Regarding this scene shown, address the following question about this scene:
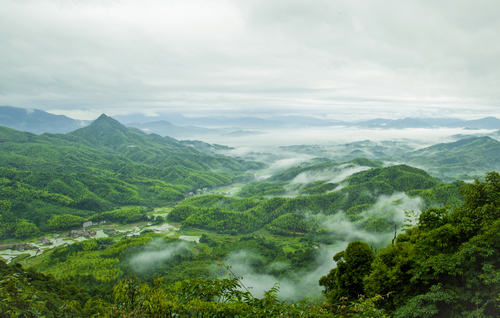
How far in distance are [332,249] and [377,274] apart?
6895 centimetres

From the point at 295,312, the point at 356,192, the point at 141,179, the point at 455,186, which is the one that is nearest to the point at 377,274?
the point at 295,312

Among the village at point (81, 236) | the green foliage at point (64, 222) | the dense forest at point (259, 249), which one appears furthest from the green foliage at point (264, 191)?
the green foliage at point (64, 222)

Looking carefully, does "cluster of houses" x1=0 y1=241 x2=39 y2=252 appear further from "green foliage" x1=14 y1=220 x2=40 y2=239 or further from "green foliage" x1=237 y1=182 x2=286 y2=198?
"green foliage" x1=237 y1=182 x2=286 y2=198

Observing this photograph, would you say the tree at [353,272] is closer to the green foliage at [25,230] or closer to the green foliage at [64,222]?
the green foliage at [25,230]

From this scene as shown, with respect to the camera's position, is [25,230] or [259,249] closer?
[259,249]

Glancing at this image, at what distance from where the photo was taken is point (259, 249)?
8606 centimetres

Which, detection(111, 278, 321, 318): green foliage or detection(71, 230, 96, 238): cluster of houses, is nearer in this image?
detection(111, 278, 321, 318): green foliage

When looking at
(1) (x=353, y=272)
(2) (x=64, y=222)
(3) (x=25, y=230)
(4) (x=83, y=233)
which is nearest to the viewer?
(1) (x=353, y=272)

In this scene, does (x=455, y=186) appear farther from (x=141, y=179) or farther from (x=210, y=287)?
(x=141, y=179)

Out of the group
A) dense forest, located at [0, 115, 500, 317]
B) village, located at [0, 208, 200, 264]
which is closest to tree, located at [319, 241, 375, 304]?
dense forest, located at [0, 115, 500, 317]

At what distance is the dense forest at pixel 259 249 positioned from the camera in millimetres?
8188

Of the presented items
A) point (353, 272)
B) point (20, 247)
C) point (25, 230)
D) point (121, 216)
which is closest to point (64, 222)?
point (25, 230)

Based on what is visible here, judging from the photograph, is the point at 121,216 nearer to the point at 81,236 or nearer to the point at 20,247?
the point at 81,236

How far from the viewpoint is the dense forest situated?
819 cm
